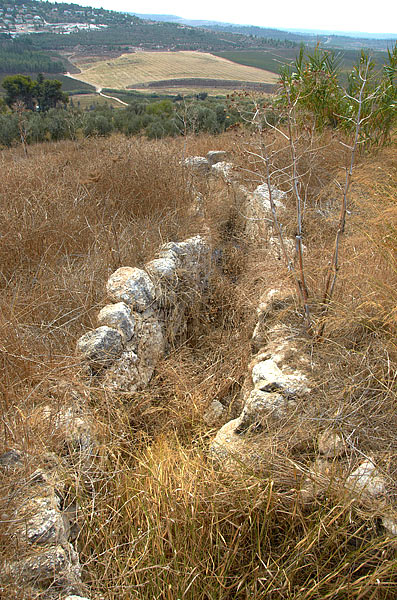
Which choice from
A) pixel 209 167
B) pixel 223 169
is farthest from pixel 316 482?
pixel 209 167

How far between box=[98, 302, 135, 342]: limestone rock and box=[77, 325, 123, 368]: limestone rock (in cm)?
9

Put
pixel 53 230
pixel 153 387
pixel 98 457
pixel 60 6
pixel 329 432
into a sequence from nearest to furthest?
pixel 329 432, pixel 98 457, pixel 153 387, pixel 53 230, pixel 60 6

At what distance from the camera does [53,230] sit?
3.95 meters

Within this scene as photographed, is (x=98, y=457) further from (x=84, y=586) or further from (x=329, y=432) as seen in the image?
(x=329, y=432)

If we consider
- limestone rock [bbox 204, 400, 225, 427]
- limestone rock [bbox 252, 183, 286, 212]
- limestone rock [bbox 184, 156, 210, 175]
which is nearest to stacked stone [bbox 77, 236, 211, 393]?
limestone rock [bbox 204, 400, 225, 427]

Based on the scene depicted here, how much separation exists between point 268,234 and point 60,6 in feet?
448

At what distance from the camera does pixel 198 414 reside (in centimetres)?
271

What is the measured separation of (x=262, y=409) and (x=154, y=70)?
185 ft

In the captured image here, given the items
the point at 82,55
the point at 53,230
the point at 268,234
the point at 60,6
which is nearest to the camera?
the point at 53,230

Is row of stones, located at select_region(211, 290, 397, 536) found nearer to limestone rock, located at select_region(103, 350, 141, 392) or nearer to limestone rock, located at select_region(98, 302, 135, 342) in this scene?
limestone rock, located at select_region(103, 350, 141, 392)

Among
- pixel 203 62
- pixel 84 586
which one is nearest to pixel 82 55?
pixel 203 62

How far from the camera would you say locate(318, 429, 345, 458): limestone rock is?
1.92m

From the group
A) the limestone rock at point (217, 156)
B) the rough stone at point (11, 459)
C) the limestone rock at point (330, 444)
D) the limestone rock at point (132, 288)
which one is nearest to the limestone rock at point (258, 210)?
the limestone rock at point (217, 156)

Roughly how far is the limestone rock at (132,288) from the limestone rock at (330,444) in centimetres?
173
